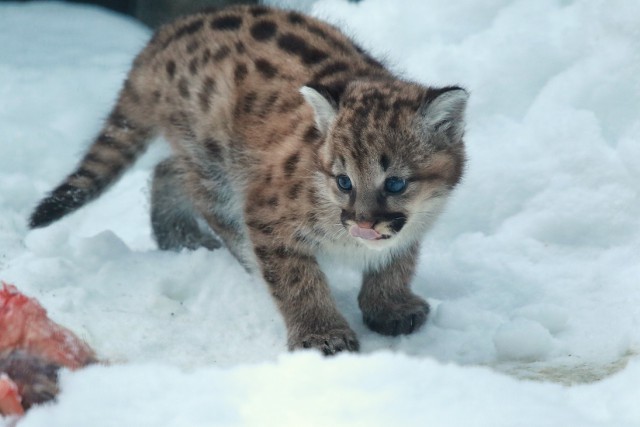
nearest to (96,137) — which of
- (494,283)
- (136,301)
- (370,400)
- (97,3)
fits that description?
(136,301)

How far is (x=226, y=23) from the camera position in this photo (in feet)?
18.1

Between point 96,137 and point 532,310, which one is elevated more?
point 532,310

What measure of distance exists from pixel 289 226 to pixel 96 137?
161 cm

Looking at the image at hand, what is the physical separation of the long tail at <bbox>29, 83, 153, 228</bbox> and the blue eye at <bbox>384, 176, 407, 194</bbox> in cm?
181

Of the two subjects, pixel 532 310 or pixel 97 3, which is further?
pixel 97 3

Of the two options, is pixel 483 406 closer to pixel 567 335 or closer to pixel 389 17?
pixel 567 335

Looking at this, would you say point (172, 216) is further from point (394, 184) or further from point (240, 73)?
point (394, 184)

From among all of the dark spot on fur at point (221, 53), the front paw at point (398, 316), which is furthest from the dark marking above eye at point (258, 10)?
the front paw at point (398, 316)

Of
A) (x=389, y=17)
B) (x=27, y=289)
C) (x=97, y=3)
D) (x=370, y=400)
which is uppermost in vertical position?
(x=370, y=400)

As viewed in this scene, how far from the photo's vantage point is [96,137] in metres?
5.85

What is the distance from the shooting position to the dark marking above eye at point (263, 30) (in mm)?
5316

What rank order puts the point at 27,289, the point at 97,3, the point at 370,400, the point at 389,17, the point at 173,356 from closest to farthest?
the point at 370,400
the point at 173,356
the point at 27,289
the point at 389,17
the point at 97,3

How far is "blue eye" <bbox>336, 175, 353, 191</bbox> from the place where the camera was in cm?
442

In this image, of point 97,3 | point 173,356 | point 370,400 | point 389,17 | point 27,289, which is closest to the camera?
point 370,400
